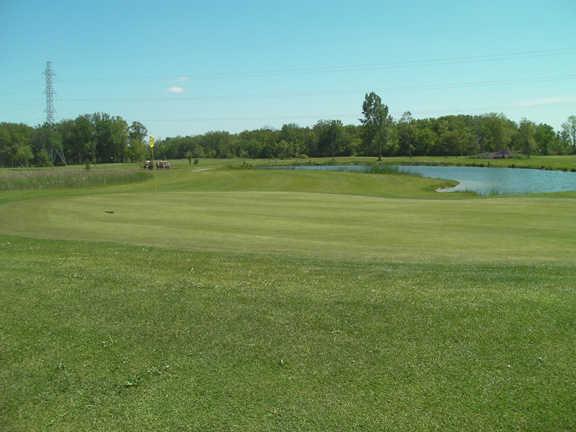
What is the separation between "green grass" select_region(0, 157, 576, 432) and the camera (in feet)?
13.4

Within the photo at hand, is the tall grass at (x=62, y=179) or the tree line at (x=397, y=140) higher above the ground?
the tree line at (x=397, y=140)

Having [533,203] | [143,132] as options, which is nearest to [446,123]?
[143,132]

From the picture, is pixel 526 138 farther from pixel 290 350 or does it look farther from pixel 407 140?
pixel 290 350

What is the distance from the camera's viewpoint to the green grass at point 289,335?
409 cm

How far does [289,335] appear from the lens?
5.39m

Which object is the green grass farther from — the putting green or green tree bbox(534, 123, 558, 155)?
green tree bbox(534, 123, 558, 155)

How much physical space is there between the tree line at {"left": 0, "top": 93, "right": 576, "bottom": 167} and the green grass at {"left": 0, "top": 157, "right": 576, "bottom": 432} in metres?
113

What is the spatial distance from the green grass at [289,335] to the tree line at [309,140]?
11318 cm

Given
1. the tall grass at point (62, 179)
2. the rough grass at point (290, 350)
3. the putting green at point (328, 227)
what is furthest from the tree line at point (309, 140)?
the rough grass at point (290, 350)

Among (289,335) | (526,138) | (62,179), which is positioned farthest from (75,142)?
(289,335)

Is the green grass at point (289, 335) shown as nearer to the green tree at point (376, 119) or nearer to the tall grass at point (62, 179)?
the tall grass at point (62, 179)

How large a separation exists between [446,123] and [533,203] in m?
139

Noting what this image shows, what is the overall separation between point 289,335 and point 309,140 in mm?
151523

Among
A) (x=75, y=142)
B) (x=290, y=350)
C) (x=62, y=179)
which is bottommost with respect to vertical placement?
(x=290, y=350)
